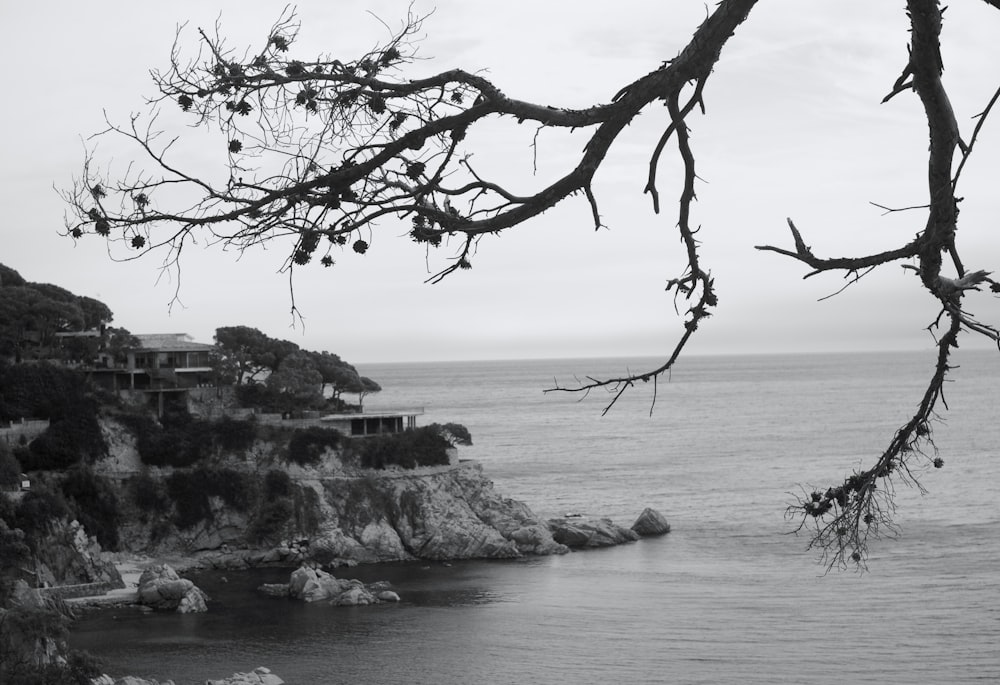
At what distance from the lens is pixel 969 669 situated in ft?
95.2

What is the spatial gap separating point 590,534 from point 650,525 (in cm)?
370

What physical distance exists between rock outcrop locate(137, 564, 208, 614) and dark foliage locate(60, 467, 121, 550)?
219 inches

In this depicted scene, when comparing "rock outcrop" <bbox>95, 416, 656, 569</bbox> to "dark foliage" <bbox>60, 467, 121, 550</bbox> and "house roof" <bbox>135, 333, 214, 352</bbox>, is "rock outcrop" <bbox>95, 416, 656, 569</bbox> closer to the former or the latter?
"dark foliage" <bbox>60, 467, 121, 550</bbox>

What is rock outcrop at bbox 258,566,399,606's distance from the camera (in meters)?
38.8

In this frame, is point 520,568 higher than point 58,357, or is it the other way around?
point 58,357

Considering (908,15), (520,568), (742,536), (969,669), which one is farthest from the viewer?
(742,536)

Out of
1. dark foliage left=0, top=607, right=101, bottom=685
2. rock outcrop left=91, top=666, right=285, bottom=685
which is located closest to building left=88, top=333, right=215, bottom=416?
rock outcrop left=91, top=666, right=285, bottom=685

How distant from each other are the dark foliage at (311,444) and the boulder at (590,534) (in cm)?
1058

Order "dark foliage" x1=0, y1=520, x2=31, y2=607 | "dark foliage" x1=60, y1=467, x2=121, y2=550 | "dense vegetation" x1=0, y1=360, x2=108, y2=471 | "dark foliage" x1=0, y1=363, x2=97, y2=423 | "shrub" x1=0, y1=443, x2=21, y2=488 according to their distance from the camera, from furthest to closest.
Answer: "dark foliage" x1=0, y1=363, x2=97, y2=423, "dense vegetation" x1=0, y1=360, x2=108, y2=471, "dark foliage" x1=60, y1=467, x2=121, y2=550, "shrub" x1=0, y1=443, x2=21, y2=488, "dark foliage" x1=0, y1=520, x2=31, y2=607

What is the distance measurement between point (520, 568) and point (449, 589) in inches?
206

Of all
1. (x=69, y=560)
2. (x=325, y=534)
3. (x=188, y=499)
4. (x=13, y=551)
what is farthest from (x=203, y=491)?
(x=13, y=551)

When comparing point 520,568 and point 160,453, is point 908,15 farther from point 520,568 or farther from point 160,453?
point 160,453

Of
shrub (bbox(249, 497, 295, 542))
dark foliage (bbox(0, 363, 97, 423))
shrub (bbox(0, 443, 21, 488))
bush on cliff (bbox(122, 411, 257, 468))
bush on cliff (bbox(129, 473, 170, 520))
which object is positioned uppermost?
dark foliage (bbox(0, 363, 97, 423))

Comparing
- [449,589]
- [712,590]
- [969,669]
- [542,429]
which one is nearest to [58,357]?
[449,589]
